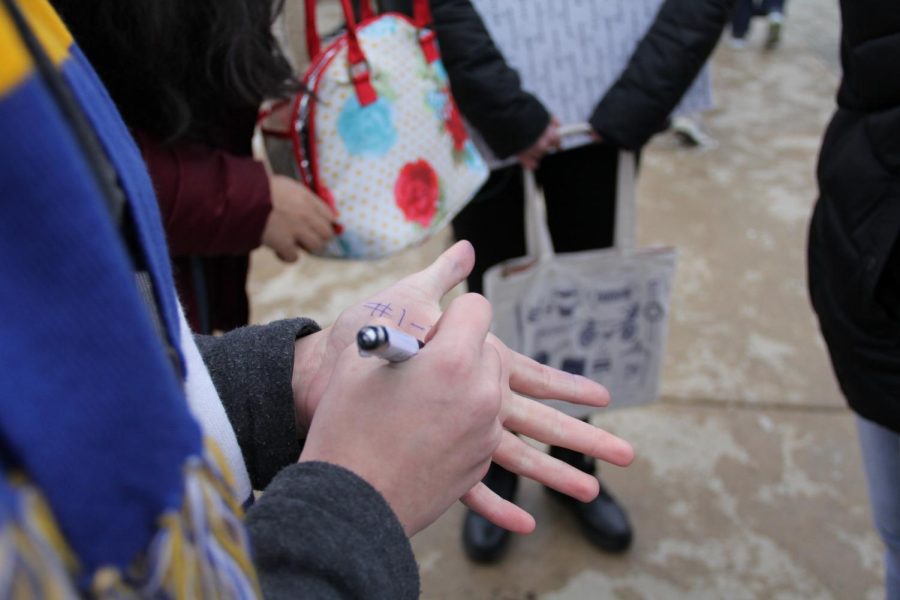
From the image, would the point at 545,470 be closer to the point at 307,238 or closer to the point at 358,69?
the point at 307,238

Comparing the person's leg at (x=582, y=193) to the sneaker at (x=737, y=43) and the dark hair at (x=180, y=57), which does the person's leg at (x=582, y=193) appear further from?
the sneaker at (x=737, y=43)

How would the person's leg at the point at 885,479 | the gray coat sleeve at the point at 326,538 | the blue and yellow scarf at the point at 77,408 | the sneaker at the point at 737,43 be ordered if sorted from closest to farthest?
the blue and yellow scarf at the point at 77,408
the gray coat sleeve at the point at 326,538
the person's leg at the point at 885,479
the sneaker at the point at 737,43

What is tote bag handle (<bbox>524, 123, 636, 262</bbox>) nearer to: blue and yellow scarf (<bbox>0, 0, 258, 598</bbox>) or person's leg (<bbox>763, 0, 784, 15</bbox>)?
blue and yellow scarf (<bbox>0, 0, 258, 598</bbox>)

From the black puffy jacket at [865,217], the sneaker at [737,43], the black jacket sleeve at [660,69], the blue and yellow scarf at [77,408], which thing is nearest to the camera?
the blue and yellow scarf at [77,408]

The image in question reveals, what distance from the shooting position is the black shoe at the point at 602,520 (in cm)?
199

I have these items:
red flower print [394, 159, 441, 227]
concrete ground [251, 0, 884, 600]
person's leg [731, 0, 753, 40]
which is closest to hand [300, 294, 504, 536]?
red flower print [394, 159, 441, 227]

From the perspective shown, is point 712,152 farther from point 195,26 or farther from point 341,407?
point 341,407

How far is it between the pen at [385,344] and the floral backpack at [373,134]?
3.01 ft

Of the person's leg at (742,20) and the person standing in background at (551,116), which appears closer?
the person standing in background at (551,116)

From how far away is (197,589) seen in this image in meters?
0.45

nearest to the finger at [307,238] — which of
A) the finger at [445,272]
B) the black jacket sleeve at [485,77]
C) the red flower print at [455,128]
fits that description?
the red flower print at [455,128]

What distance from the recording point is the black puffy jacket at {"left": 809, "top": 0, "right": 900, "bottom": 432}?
117 cm

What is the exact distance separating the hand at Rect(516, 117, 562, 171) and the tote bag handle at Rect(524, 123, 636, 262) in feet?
0.08

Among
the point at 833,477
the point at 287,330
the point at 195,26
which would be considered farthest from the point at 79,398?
the point at 833,477
